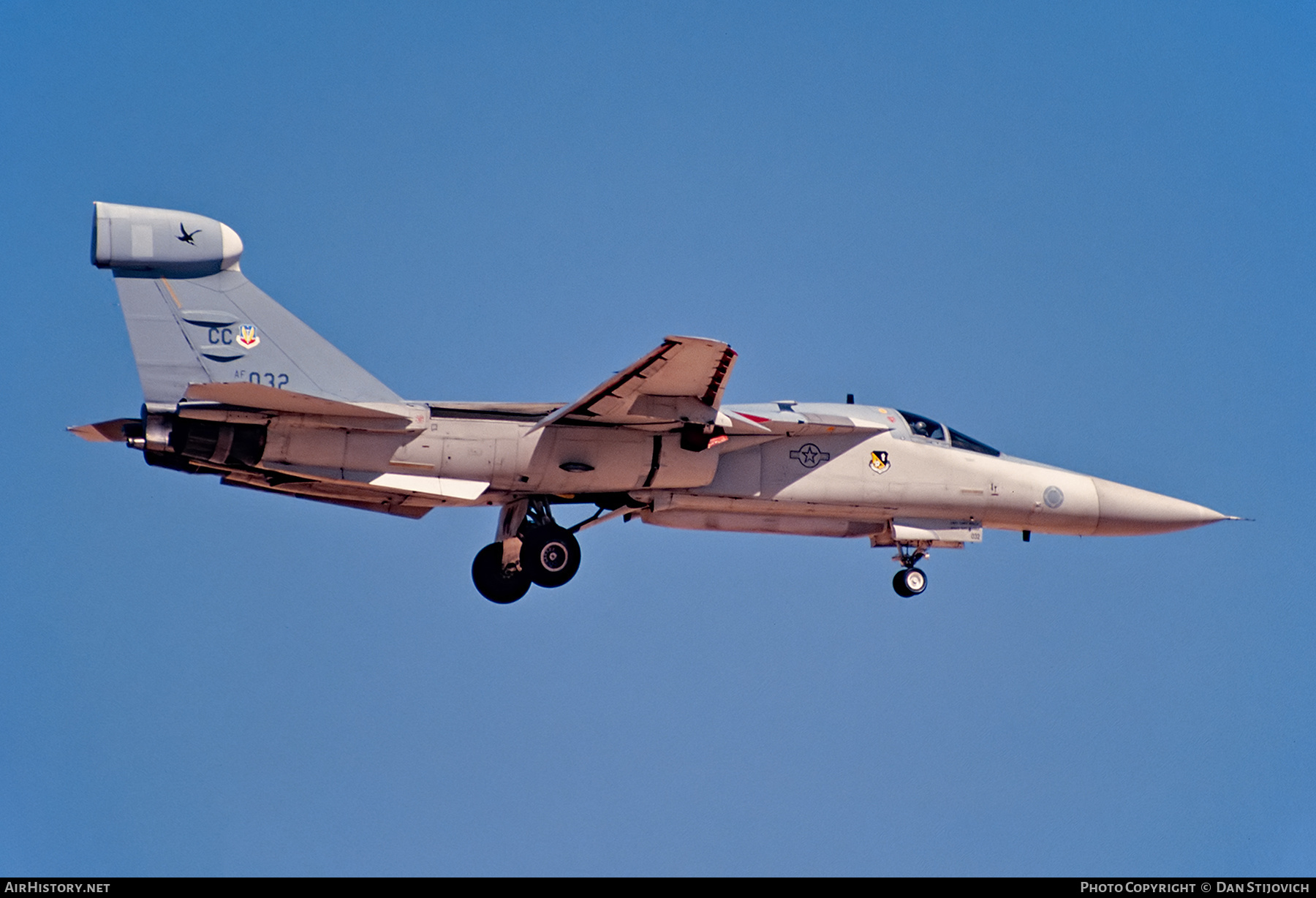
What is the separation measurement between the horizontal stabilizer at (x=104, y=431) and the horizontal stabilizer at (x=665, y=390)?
5.30 m

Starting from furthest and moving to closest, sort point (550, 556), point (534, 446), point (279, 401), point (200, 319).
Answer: point (550, 556), point (534, 446), point (200, 319), point (279, 401)

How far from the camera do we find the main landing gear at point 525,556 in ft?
73.9

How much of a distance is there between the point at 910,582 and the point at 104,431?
38.1ft

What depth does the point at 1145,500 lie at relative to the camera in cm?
2486

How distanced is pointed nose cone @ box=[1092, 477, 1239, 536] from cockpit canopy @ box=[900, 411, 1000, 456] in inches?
76.0

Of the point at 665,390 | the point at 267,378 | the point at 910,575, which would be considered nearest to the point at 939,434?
the point at 910,575

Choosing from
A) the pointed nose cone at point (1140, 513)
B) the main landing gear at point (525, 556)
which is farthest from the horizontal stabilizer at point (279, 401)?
the pointed nose cone at point (1140, 513)

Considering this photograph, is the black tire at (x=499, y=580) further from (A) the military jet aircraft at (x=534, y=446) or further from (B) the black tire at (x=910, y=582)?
(B) the black tire at (x=910, y=582)

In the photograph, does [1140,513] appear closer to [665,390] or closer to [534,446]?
[665,390]

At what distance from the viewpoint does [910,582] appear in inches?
945

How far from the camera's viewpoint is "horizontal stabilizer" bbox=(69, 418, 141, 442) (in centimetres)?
2012

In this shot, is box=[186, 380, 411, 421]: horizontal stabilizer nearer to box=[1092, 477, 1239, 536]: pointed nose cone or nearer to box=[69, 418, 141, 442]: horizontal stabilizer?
box=[69, 418, 141, 442]: horizontal stabilizer

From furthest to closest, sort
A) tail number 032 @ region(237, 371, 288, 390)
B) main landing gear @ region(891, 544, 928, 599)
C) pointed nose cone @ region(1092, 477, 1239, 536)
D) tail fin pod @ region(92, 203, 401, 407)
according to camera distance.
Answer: pointed nose cone @ region(1092, 477, 1239, 536), main landing gear @ region(891, 544, 928, 599), tail number 032 @ region(237, 371, 288, 390), tail fin pod @ region(92, 203, 401, 407)

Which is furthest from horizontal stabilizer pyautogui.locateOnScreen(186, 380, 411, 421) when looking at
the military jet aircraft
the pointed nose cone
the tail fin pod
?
the pointed nose cone
